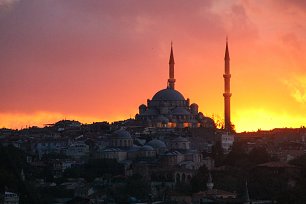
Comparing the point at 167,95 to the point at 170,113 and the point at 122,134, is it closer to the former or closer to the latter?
the point at 170,113

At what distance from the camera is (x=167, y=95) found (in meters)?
94.3

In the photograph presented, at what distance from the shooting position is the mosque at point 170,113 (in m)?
A: 92.8

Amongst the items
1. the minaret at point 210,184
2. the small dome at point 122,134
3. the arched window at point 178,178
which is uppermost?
the small dome at point 122,134

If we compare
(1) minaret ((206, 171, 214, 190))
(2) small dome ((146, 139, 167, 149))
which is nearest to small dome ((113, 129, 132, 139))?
(2) small dome ((146, 139, 167, 149))

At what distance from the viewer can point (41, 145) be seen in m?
87.8

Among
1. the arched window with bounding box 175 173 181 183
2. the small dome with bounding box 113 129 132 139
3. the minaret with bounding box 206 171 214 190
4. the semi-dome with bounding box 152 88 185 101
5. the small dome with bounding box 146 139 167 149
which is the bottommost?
the minaret with bounding box 206 171 214 190

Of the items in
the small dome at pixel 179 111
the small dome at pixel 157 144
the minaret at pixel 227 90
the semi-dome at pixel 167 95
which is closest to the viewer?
the small dome at pixel 157 144

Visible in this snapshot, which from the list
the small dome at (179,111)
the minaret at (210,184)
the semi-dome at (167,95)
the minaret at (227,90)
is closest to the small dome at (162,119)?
the small dome at (179,111)

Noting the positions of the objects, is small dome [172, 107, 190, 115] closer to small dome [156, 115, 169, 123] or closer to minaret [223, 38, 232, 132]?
small dome [156, 115, 169, 123]

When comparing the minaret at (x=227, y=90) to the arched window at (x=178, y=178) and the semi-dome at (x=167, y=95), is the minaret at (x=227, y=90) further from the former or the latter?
the arched window at (x=178, y=178)

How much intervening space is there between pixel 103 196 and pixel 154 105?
1048 inches

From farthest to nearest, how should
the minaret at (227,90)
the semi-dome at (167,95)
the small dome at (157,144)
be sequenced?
the semi-dome at (167,95) → the minaret at (227,90) → the small dome at (157,144)

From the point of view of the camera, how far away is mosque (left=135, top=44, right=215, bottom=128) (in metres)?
92.8

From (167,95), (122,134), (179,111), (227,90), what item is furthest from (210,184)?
(167,95)
